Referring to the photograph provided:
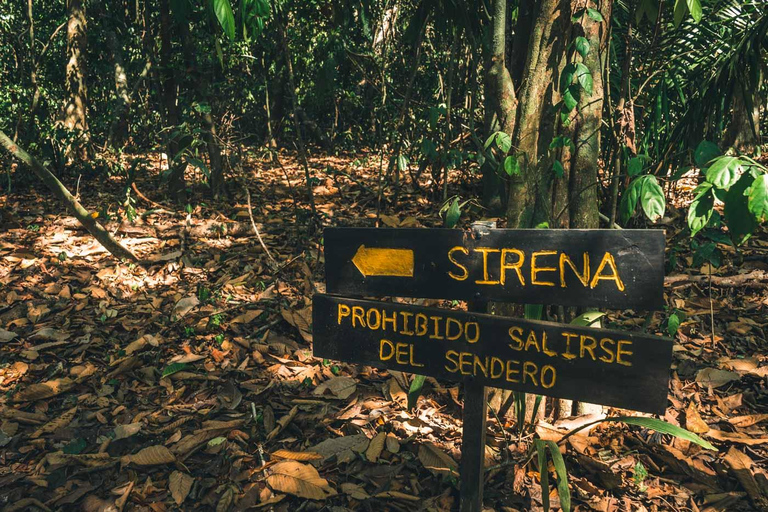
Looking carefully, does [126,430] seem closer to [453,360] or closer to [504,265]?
[453,360]

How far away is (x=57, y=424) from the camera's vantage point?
310 cm

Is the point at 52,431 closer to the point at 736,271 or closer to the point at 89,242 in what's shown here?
the point at 89,242

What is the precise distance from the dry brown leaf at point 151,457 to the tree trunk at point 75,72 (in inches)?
213

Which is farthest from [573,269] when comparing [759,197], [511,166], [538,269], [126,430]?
[126,430]

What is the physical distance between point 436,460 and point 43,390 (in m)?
2.24

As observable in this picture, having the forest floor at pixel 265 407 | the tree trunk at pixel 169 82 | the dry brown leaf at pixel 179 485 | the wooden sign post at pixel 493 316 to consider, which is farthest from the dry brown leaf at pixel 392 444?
the tree trunk at pixel 169 82

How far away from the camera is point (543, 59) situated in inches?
107

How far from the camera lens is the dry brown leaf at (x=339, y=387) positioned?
10.9 feet

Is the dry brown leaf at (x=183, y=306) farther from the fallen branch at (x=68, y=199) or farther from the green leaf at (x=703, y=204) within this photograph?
the green leaf at (x=703, y=204)

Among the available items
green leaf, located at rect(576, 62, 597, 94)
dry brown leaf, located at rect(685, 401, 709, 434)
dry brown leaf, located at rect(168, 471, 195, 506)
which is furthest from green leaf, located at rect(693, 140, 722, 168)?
dry brown leaf, located at rect(168, 471, 195, 506)

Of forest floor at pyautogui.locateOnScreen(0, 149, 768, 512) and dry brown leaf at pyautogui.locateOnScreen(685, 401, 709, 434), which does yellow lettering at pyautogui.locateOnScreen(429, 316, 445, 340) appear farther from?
dry brown leaf at pyautogui.locateOnScreen(685, 401, 709, 434)

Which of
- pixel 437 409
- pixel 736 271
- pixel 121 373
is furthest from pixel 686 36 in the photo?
pixel 121 373

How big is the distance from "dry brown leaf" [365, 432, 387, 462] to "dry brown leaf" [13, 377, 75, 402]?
1.81 meters

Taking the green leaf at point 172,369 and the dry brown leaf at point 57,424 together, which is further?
the green leaf at point 172,369
